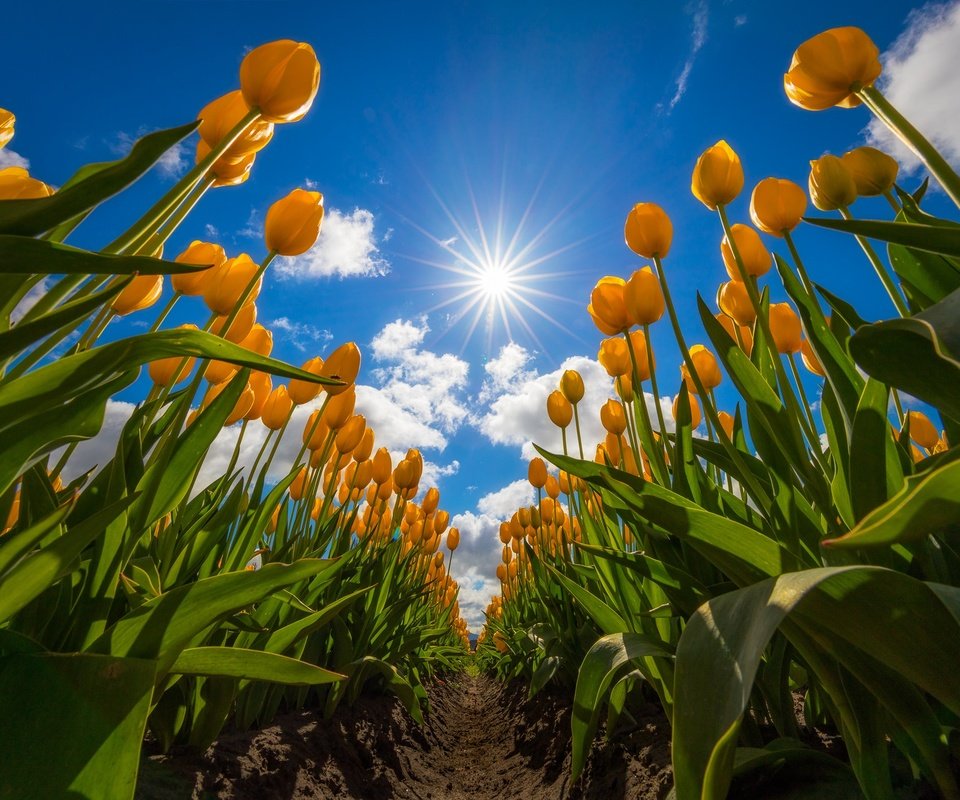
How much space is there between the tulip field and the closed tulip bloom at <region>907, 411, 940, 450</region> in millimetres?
1489

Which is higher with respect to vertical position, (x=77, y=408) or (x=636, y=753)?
(x=77, y=408)

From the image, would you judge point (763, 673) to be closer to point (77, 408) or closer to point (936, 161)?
point (936, 161)

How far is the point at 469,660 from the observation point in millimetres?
17344

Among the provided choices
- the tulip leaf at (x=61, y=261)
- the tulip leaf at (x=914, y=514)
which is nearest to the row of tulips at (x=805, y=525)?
the tulip leaf at (x=914, y=514)

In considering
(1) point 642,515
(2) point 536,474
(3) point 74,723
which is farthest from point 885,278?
(2) point 536,474

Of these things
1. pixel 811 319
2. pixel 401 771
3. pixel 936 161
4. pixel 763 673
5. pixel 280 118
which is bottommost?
pixel 401 771

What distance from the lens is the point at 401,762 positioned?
307 centimetres

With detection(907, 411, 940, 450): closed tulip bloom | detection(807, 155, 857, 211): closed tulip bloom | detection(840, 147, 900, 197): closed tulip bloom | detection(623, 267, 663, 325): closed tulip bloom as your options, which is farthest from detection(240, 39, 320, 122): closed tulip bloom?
detection(907, 411, 940, 450): closed tulip bloom

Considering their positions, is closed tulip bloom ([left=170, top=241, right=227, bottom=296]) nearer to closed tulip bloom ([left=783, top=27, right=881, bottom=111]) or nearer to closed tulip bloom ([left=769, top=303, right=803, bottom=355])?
closed tulip bloom ([left=783, top=27, right=881, bottom=111])

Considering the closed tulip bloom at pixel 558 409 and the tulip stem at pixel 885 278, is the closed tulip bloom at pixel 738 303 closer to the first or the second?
the tulip stem at pixel 885 278

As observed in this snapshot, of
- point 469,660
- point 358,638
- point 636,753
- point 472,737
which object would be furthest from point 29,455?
point 469,660

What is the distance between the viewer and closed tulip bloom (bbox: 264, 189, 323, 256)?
175 centimetres

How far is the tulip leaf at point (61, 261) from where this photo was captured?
2.44ft

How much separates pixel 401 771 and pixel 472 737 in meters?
2.76
